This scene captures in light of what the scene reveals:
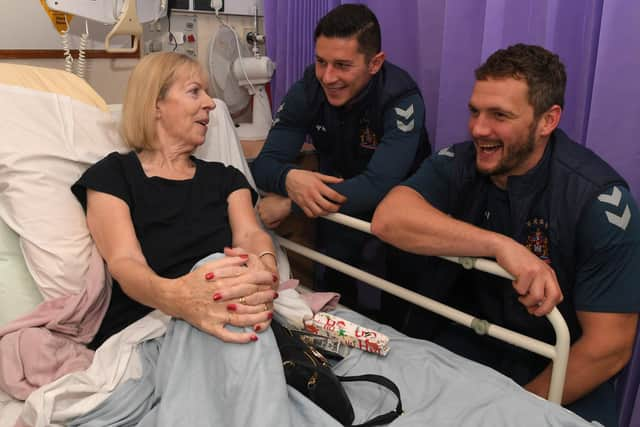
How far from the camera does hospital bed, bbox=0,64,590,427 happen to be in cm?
116

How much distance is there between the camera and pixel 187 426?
3.48ft

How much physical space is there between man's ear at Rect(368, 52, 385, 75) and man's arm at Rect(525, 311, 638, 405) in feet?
3.31

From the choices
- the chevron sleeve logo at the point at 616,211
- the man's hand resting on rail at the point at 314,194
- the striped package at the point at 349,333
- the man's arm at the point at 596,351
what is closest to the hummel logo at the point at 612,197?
the chevron sleeve logo at the point at 616,211

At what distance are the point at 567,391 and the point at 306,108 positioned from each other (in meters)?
1.24

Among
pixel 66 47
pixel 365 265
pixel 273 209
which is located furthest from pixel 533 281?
pixel 66 47

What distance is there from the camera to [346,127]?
204 cm

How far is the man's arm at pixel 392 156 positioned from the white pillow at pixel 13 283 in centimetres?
90

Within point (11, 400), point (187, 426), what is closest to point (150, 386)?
point (187, 426)

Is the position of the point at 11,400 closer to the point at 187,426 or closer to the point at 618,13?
the point at 187,426

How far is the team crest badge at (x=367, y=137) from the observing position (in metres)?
2.02

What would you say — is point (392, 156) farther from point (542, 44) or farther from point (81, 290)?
point (81, 290)

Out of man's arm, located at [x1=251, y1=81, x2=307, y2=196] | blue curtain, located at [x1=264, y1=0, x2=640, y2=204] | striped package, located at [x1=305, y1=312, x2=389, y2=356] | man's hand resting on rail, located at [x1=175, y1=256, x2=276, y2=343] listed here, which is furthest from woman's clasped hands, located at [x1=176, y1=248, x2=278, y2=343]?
blue curtain, located at [x1=264, y1=0, x2=640, y2=204]

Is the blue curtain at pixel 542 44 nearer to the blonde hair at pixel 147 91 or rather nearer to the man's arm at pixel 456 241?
the man's arm at pixel 456 241

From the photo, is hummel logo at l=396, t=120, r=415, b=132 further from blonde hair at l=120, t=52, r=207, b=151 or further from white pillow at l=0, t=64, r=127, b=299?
white pillow at l=0, t=64, r=127, b=299
